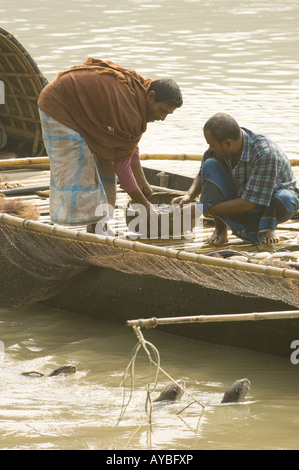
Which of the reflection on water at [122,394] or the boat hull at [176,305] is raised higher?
the boat hull at [176,305]

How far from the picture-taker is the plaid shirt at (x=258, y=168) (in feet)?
18.8

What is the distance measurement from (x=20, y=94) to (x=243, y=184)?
352 centimetres

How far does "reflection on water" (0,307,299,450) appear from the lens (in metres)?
4.34

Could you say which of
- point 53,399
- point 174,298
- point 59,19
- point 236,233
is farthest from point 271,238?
point 59,19

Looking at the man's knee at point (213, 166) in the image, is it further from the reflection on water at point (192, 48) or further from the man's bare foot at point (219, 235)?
the reflection on water at point (192, 48)

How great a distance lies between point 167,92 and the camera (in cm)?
566

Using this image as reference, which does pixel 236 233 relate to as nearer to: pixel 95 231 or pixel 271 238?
pixel 271 238

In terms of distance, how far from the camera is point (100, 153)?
593cm

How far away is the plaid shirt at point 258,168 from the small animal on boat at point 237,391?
1375mm

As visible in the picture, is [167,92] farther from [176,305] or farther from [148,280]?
[176,305]

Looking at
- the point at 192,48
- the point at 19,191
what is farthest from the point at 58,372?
the point at 192,48

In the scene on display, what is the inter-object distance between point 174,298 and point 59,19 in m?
15.5
